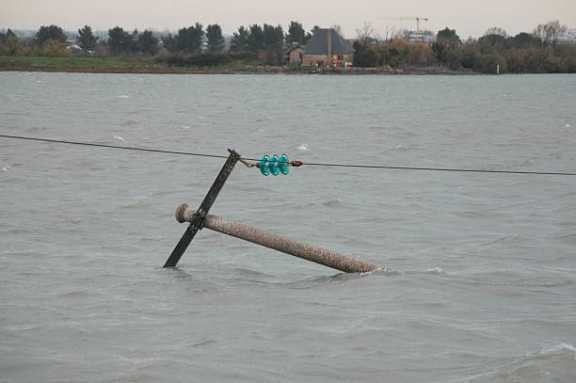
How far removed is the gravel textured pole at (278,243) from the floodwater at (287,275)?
29 centimetres

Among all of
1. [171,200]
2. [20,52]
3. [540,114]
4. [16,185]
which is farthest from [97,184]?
[20,52]

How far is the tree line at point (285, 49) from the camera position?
166m

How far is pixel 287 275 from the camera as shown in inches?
499

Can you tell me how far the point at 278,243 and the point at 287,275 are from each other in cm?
181

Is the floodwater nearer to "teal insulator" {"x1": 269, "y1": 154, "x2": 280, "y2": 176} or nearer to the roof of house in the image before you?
"teal insulator" {"x1": 269, "y1": 154, "x2": 280, "y2": 176}

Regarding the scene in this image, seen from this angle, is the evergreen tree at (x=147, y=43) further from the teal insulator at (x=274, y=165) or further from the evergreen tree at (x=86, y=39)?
the teal insulator at (x=274, y=165)

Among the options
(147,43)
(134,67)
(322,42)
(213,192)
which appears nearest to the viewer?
(213,192)

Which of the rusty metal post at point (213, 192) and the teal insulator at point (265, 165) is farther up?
the teal insulator at point (265, 165)

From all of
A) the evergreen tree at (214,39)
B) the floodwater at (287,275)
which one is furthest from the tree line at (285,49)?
the floodwater at (287,275)

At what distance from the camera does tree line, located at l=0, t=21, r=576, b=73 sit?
166250mm

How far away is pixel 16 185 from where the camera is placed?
886 inches

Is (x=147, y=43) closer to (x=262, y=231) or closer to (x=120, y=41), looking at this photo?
(x=120, y=41)

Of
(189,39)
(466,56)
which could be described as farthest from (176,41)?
(466,56)

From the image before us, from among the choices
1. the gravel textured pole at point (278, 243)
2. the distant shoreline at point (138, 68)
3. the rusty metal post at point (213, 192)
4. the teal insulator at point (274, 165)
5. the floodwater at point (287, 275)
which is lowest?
the distant shoreline at point (138, 68)
